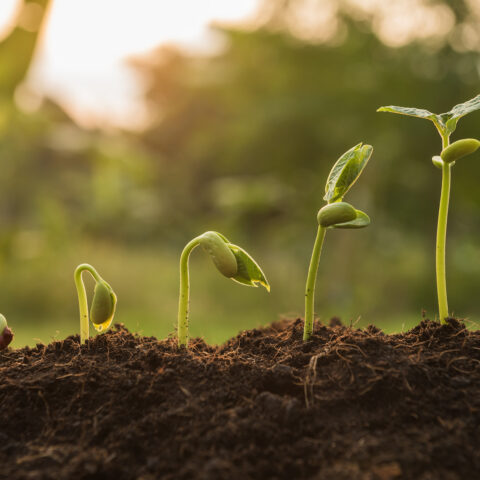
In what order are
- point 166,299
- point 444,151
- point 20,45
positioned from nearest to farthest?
point 444,151, point 20,45, point 166,299

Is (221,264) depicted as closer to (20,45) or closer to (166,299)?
(20,45)

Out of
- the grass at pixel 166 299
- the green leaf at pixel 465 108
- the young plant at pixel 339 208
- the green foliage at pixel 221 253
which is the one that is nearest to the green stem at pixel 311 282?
the young plant at pixel 339 208

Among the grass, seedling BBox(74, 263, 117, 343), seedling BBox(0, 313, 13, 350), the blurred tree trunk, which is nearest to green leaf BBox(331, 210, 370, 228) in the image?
seedling BBox(74, 263, 117, 343)

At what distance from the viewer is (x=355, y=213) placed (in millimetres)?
679

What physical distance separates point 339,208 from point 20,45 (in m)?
2.50

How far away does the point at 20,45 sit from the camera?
8.62ft

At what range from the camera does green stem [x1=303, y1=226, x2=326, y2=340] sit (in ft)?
2.31

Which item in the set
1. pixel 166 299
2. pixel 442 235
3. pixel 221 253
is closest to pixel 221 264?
pixel 221 253

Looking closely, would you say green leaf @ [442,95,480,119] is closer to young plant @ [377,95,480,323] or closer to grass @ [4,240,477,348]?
young plant @ [377,95,480,323]

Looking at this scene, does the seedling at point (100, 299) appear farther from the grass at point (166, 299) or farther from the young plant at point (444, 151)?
the grass at point (166, 299)

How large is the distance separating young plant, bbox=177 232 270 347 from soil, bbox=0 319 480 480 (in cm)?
6

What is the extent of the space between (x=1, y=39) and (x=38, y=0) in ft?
1.33

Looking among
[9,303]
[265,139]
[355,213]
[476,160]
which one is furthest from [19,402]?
[265,139]

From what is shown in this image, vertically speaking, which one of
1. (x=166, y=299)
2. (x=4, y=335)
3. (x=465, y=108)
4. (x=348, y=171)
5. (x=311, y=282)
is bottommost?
(x=166, y=299)
